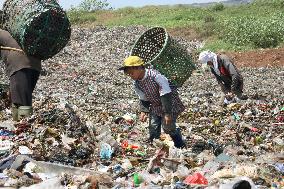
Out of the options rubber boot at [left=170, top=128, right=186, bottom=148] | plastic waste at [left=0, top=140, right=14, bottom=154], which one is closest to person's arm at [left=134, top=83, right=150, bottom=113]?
rubber boot at [left=170, top=128, right=186, bottom=148]

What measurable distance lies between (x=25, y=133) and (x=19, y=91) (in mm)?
558

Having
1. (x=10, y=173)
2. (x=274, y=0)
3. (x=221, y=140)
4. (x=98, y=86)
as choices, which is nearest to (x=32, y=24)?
(x=10, y=173)

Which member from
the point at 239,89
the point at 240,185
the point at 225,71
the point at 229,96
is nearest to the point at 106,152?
the point at 240,185

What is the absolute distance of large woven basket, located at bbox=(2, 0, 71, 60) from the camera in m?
6.70

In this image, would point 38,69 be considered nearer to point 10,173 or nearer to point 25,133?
point 25,133

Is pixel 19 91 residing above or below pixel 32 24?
below

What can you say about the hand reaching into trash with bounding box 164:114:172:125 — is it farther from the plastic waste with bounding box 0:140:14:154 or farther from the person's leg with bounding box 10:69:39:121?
the plastic waste with bounding box 0:140:14:154

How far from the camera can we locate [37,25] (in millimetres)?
6738

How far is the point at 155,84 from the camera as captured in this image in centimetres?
681

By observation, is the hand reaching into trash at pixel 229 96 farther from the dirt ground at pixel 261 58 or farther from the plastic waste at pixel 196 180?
the dirt ground at pixel 261 58

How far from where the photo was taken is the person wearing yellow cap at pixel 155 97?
6.66 m

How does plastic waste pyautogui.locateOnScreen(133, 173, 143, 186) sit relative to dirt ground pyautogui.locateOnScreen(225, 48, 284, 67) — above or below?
above

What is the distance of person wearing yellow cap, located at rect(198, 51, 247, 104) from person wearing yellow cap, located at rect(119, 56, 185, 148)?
2.69 m

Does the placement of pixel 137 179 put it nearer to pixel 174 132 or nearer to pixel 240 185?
pixel 240 185
